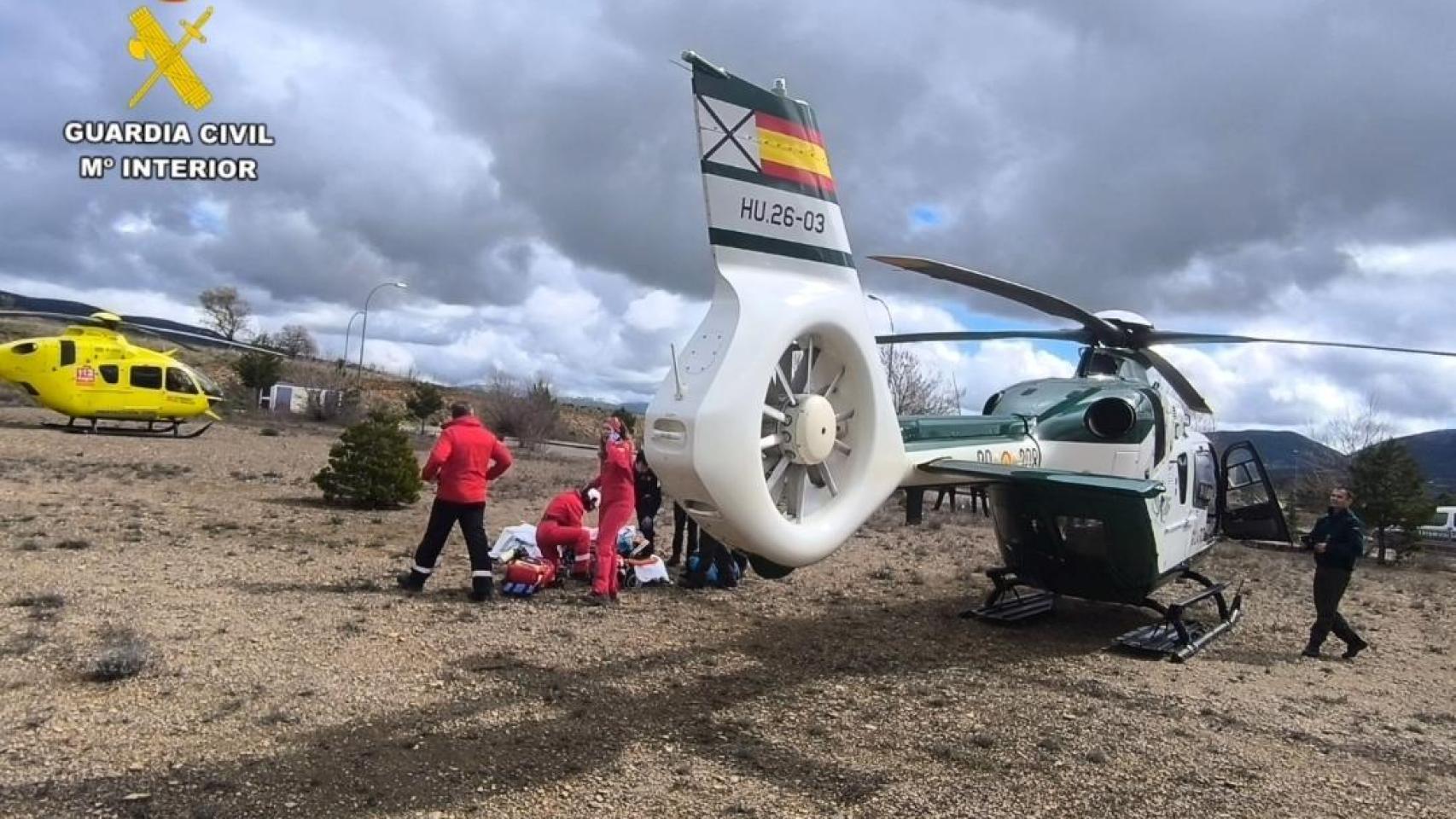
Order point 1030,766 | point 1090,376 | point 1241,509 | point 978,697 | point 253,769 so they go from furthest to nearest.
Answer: point 1241,509, point 1090,376, point 978,697, point 1030,766, point 253,769

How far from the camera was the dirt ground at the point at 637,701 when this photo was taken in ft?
16.1

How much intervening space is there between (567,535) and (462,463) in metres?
1.58

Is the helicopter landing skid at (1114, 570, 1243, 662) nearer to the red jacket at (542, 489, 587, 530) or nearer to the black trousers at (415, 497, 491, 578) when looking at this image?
the red jacket at (542, 489, 587, 530)

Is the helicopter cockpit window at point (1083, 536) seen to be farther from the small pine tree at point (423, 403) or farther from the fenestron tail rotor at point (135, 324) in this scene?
the small pine tree at point (423, 403)

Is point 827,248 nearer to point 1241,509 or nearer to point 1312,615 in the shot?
point 1241,509

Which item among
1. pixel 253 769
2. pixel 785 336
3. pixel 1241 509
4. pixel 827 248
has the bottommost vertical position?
pixel 253 769

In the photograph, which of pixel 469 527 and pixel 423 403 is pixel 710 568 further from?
pixel 423 403

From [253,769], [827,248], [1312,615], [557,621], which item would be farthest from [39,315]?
[1312,615]

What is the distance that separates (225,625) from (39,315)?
12689 millimetres

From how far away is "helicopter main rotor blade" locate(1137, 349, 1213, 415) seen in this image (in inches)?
404

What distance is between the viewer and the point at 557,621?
8.36 meters

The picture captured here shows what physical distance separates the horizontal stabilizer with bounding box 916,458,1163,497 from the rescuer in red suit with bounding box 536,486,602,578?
13.9 feet

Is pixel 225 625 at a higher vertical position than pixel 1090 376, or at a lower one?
lower

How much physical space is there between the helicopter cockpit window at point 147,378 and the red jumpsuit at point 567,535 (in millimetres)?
19787
